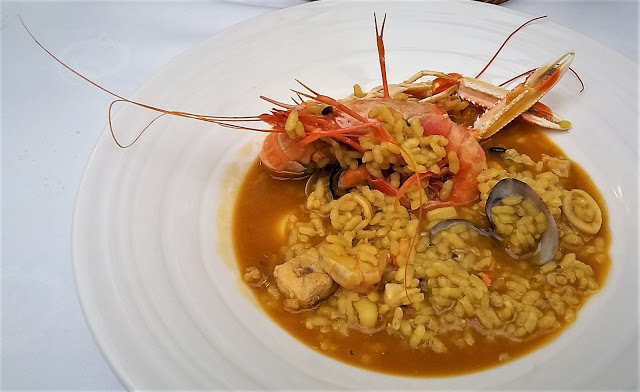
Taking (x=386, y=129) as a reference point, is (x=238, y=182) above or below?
below

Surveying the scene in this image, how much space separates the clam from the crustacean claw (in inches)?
17.2

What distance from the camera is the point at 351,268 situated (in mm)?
2049

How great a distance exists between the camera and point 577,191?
2.37 meters

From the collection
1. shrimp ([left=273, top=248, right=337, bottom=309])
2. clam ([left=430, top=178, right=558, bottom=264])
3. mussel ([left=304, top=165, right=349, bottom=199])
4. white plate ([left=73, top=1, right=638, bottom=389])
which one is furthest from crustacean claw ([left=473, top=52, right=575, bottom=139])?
shrimp ([left=273, top=248, right=337, bottom=309])

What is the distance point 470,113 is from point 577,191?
2.34ft

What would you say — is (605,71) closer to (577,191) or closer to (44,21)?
(577,191)

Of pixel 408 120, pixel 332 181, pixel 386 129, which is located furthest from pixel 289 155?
pixel 408 120

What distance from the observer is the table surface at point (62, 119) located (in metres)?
2.17

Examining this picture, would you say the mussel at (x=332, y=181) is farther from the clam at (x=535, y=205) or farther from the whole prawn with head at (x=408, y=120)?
the clam at (x=535, y=205)

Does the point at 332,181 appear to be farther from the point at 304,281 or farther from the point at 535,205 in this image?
the point at 535,205

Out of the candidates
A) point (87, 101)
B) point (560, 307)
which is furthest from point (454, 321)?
point (87, 101)

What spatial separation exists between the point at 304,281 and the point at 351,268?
0.61ft

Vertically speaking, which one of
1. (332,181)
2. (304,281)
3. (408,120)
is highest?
(408,120)

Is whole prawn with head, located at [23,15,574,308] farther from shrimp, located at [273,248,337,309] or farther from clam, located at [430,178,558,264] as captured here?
clam, located at [430,178,558,264]
